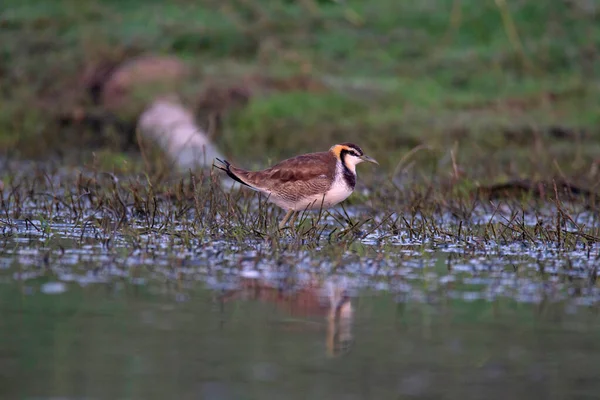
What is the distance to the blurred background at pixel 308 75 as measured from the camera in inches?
573

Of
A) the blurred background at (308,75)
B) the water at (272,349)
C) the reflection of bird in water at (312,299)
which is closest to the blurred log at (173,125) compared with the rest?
the blurred background at (308,75)

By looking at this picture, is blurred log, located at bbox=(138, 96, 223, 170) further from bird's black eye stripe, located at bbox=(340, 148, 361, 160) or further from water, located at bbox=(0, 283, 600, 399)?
water, located at bbox=(0, 283, 600, 399)

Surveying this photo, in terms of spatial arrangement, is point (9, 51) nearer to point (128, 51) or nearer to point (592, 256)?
point (128, 51)

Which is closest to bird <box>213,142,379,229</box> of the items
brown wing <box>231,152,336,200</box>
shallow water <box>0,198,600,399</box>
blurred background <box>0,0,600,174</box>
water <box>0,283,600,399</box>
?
brown wing <box>231,152,336,200</box>

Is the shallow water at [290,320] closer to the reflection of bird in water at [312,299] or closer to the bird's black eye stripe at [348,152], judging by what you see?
the reflection of bird in water at [312,299]

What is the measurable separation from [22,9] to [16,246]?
11.4m

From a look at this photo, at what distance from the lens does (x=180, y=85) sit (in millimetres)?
15758

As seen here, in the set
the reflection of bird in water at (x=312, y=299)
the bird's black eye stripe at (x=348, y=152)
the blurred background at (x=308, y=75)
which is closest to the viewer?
the reflection of bird in water at (x=312, y=299)

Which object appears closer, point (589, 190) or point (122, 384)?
point (122, 384)

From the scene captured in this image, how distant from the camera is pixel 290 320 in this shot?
555 centimetres

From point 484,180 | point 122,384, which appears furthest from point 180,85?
point 122,384

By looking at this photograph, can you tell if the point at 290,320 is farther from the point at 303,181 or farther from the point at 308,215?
the point at 308,215

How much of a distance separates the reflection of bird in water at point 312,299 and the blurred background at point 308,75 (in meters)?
6.49

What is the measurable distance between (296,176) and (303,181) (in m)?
0.07
